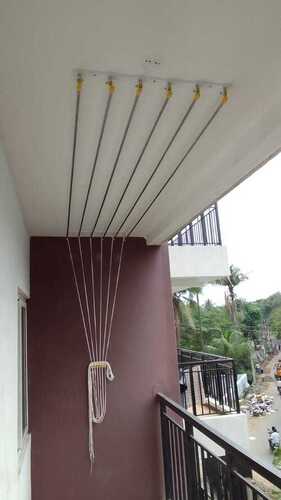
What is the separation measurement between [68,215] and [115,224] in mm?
494

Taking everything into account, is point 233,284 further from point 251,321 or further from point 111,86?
point 111,86

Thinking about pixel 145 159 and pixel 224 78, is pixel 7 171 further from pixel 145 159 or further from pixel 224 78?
pixel 224 78

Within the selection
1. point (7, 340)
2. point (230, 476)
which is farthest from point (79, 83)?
point (230, 476)

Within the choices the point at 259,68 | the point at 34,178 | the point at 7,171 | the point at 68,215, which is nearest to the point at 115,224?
the point at 68,215

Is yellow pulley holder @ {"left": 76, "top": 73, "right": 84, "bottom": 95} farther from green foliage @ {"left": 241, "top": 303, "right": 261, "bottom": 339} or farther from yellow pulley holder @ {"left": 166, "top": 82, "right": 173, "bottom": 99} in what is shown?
green foliage @ {"left": 241, "top": 303, "right": 261, "bottom": 339}

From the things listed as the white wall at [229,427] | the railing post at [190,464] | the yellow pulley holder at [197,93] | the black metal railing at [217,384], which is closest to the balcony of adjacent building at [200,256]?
the black metal railing at [217,384]

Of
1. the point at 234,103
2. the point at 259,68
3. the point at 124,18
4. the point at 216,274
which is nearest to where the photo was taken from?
the point at 124,18

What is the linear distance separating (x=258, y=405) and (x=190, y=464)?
17841mm

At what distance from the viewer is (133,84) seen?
143 cm

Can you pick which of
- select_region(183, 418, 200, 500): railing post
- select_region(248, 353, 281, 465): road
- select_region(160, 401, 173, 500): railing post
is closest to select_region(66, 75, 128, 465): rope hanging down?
select_region(160, 401, 173, 500): railing post

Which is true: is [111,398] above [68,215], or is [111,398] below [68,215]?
below

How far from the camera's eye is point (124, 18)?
3.67ft

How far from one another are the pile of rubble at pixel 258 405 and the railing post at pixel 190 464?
1611 centimetres

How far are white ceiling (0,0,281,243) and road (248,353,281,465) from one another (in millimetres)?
10989
